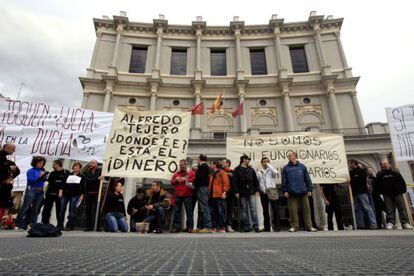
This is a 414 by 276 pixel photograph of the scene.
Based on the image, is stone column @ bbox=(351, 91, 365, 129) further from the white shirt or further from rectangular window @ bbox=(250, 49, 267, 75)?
the white shirt

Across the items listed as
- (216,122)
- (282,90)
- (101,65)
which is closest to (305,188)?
(216,122)

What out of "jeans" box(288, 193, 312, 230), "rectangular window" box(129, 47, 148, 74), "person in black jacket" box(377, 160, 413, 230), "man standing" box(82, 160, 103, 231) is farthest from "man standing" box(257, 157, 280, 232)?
"rectangular window" box(129, 47, 148, 74)

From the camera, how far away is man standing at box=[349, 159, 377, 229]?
6.66m

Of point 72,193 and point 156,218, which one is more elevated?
point 72,193

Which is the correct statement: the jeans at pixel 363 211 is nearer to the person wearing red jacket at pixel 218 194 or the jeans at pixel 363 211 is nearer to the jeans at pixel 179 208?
the person wearing red jacket at pixel 218 194

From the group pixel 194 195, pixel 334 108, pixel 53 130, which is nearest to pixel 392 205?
pixel 194 195

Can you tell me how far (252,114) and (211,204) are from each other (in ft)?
50.2

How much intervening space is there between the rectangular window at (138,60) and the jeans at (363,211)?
20237 millimetres

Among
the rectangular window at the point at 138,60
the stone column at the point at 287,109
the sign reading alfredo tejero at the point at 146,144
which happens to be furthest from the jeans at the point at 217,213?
the rectangular window at the point at 138,60

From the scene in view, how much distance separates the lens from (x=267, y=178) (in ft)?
22.0

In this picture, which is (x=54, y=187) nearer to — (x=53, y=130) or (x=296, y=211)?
(x=53, y=130)

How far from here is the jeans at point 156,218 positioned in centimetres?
588

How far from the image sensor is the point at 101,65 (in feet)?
72.6

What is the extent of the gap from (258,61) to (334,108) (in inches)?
319
